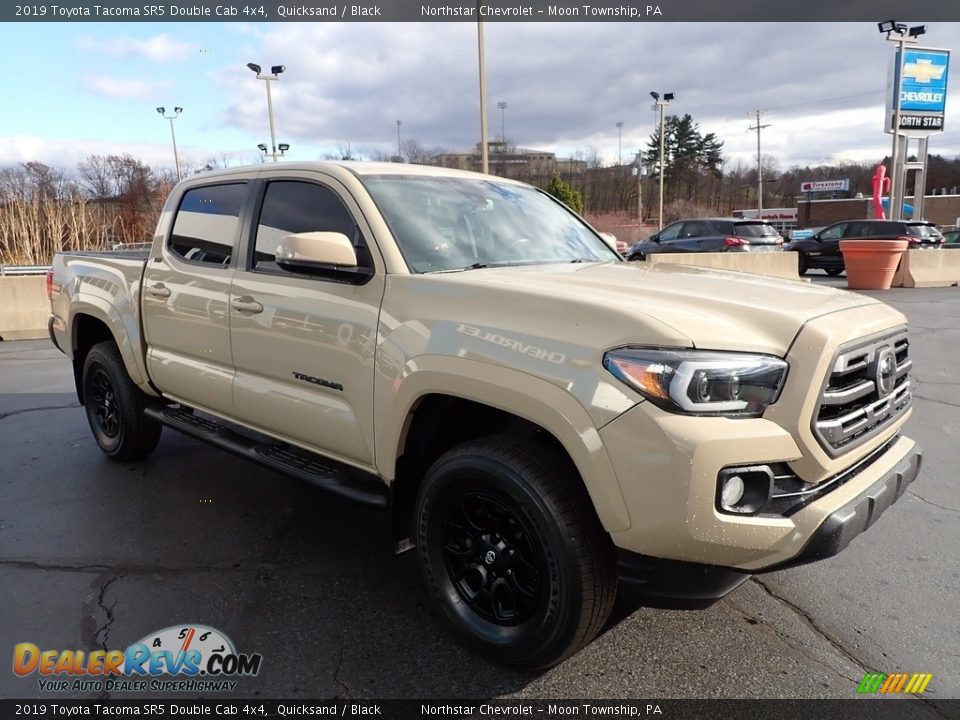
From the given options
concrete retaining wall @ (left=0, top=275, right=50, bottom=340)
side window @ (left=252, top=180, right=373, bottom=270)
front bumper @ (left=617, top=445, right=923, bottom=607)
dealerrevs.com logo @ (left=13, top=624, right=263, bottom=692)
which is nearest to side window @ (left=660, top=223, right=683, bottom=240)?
concrete retaining wall @ (left=0, top=275, right=50, bottom=340)

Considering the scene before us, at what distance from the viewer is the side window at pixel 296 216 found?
3.21 meters

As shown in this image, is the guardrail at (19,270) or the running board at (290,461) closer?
the running board at (290,461)

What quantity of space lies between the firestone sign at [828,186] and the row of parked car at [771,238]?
74.4 metres

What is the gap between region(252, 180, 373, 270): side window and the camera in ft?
10.5

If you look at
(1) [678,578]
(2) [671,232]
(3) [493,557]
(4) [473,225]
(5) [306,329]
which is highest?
(4) [473,225]

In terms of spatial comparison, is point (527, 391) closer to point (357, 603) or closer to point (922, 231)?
point (357, 603)

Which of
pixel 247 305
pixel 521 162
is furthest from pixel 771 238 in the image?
pixel 521 162

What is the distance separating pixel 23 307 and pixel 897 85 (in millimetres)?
32417

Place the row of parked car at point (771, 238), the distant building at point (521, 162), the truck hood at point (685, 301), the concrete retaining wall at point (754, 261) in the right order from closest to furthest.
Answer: the truck hood at point (685, 301) → the concrete retaining wall at point (754, 261) → the row of parked car at point (771, 238) → the distant building at point (521, 162)

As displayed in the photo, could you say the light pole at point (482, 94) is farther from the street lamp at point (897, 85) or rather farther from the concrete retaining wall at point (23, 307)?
the street lamp at point (897, 85)

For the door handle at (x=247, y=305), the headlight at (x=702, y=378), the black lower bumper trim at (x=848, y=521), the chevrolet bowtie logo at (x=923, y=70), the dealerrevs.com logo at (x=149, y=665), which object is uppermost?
the chevrolet bowtie logo at (x=923, y=70)

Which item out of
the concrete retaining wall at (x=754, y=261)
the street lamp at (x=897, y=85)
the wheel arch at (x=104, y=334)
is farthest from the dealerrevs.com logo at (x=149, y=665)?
the street lamp at (x=897, y=85)

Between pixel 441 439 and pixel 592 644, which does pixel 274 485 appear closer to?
pixel 441 439

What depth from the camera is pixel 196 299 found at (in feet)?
12.7
